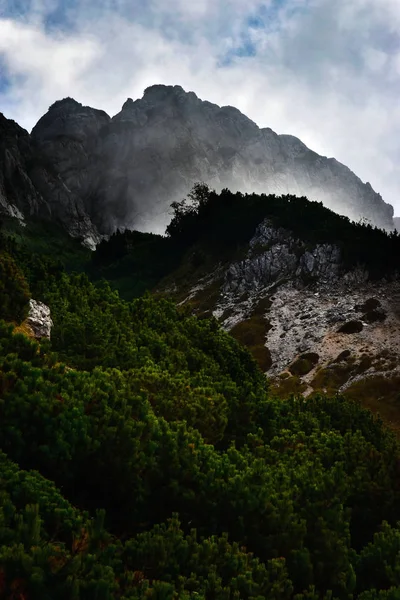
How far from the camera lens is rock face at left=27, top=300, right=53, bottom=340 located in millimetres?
24234

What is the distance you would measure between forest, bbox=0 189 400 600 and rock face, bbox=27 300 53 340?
2.27 feet

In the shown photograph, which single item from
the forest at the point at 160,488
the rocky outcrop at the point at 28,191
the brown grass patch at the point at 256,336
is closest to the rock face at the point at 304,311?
the brown grass patch at the point at 256,336

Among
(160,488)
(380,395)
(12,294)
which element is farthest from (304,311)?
(160,488)

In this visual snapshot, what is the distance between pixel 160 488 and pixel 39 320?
11837mm

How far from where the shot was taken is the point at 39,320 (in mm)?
24797

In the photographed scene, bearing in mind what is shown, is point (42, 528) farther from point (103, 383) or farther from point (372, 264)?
point (372, 264)

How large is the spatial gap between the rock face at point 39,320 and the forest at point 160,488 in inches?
27.2

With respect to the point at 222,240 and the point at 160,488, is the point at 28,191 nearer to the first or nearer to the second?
the point at 222,240

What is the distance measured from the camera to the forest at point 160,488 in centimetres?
1173

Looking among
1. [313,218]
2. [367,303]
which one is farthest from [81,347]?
[313,218]

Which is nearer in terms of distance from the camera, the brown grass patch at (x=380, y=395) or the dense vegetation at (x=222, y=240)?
the brown grass patch at (x=380, y=395)

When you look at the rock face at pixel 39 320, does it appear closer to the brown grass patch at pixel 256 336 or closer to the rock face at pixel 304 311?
the rock face at pixel 304 311

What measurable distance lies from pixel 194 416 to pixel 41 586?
10963 mm

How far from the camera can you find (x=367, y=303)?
8312 centimetres
